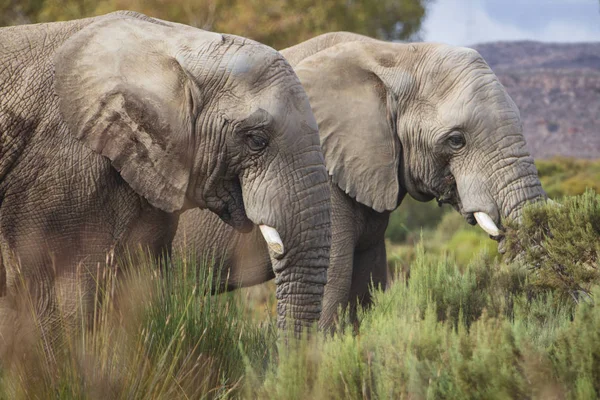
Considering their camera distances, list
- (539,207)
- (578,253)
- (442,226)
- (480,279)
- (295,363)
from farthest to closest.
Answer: (442,226) < (480,279) < (539,207) < (578,253) < (295,363)

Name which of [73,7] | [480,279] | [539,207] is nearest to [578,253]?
[539,207]

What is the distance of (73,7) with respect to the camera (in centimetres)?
2366

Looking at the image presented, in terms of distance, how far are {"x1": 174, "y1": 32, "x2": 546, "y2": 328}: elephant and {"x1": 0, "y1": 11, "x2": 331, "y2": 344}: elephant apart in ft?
5.18

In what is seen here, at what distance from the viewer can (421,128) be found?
700 centimetres

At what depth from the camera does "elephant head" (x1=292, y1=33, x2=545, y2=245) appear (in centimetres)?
681

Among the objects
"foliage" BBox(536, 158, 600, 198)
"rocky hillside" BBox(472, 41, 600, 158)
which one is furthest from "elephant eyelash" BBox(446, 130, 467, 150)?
"rocky hillside" BBox(472, 41, 600, 158)

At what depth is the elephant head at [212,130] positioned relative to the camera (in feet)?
16.6

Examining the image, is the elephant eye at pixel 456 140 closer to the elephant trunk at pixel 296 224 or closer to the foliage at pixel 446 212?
the elephant trunk at pixel 296 224

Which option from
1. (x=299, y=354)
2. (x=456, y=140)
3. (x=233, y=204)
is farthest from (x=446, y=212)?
(x=299, y=354)

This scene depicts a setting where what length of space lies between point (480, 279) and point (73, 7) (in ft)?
61.7

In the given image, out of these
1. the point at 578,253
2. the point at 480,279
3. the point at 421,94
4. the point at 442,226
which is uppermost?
the point at 421,94

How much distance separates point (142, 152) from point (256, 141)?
1.91 ft

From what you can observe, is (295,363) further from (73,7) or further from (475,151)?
(73,7)

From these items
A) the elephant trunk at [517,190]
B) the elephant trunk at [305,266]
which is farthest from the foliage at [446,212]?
the elephant trunk at [305,266]
